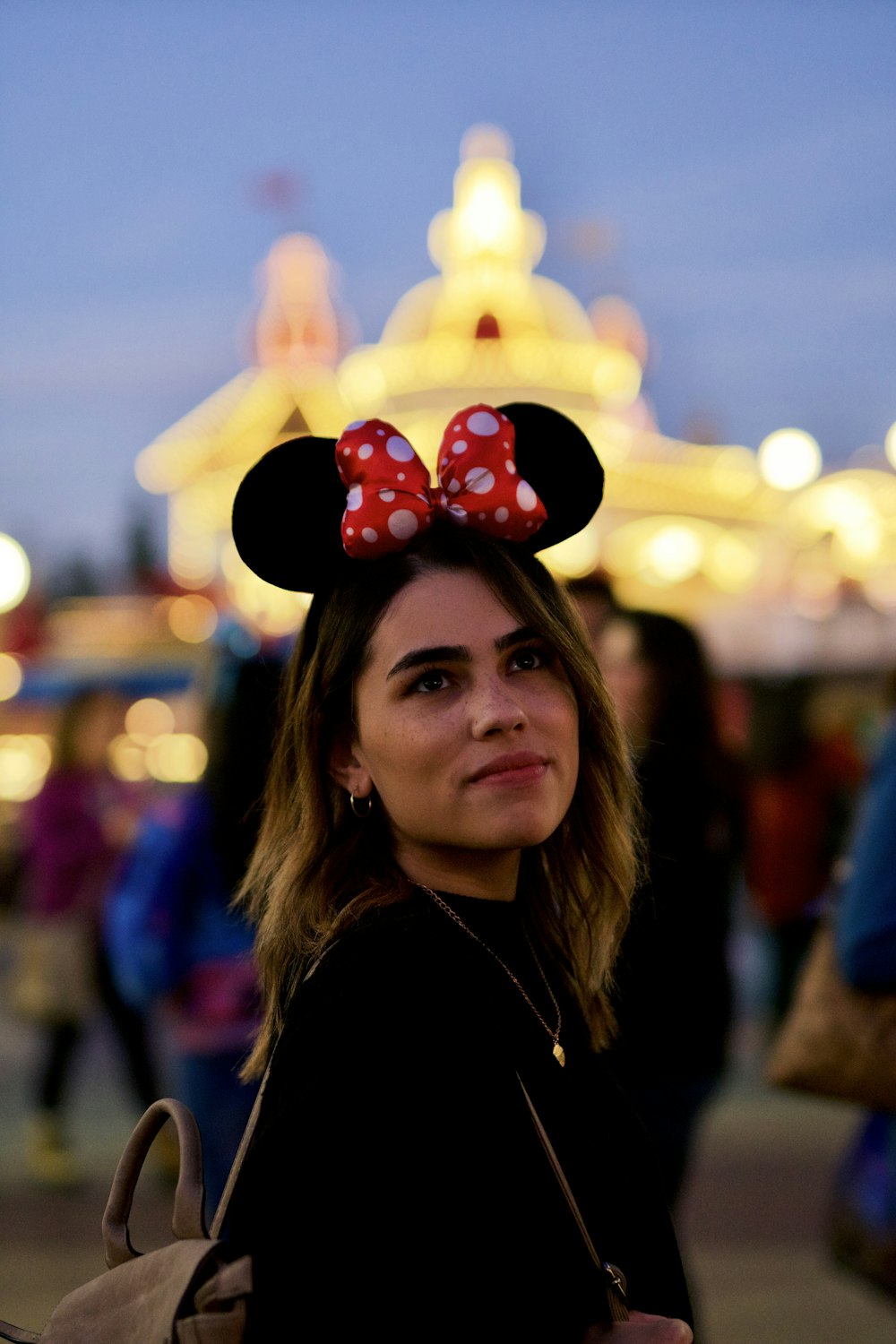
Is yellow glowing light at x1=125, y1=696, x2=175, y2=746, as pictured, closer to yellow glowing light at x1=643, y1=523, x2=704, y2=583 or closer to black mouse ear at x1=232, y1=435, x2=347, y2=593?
yellow glowing light at x1=643, y1=523, x2=704, y2=583

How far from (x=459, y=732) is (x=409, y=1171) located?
1.66ft

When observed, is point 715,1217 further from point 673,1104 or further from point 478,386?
point 478,386

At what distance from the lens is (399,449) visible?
1895 mm

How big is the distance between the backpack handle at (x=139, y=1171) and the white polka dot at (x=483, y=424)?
0.93 m

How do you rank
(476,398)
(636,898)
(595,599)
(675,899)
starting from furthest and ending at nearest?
1. (476,398)
2. (595,599)
3. (675,899)
4. (636,898)

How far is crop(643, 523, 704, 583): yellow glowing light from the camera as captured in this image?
36312 mm

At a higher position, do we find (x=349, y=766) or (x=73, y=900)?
(x=349, y=766)

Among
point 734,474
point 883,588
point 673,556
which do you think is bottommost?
point 883,588

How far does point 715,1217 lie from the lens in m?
5.19

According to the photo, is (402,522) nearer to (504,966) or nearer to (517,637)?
(517,637)

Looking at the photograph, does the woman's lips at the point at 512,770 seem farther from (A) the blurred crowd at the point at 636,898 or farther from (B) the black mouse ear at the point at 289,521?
(A) the blurred crowd at the point at 636,898

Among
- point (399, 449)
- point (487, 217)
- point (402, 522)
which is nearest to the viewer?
point (402, 522)

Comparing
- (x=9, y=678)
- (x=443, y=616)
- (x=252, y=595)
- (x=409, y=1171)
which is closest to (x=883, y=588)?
(x=9, y=678)

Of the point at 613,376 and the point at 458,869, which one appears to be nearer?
the point at 458,869
